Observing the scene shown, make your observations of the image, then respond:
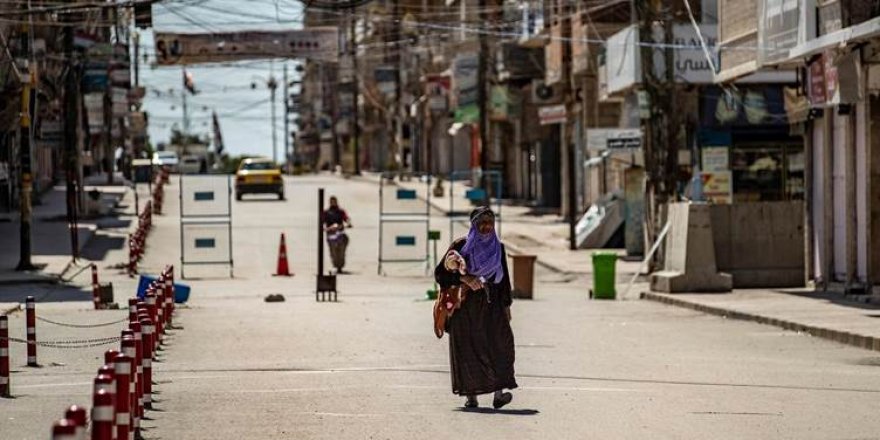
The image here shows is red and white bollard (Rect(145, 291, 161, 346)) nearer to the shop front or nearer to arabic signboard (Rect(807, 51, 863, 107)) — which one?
arabic signboard (Rect(807, 51, 863, 107))

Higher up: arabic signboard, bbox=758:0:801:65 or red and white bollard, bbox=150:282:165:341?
arabic signboard, bbox=758:0:801:65

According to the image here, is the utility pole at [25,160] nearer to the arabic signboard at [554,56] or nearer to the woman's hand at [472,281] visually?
the woman's hand at [472,281]

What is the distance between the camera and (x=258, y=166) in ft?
249

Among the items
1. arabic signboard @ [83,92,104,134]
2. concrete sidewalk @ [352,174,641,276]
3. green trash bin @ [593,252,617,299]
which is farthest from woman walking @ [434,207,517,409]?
arabic signboard @ [83,92,104,134]

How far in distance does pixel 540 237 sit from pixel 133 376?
4047 cm

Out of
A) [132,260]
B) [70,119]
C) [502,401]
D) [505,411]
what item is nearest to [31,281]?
[132,260]

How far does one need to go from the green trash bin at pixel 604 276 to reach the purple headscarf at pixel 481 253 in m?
18.0

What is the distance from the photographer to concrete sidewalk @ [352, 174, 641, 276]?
41750mm

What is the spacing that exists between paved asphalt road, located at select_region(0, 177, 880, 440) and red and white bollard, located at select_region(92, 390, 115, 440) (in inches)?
184

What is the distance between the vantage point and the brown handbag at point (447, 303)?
15188 millimetres

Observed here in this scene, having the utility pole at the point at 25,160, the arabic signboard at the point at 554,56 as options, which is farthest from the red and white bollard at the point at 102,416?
the arabic signboard at the point at 554,56

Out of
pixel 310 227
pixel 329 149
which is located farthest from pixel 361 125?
pixel 310 227

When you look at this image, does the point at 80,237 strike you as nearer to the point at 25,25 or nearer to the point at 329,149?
the point at 25,25

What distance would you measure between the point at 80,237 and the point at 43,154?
27615 millimetres
